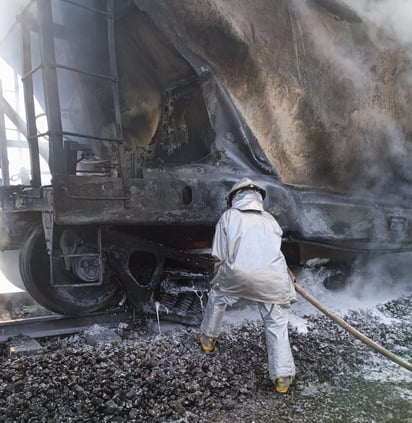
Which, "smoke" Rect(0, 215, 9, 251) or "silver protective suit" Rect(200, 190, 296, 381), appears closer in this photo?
"silver protective suit" Rect(200, 190, 296, 381)

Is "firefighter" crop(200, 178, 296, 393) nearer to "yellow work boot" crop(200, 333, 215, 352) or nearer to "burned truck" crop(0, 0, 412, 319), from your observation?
"yellow work boot" crop(200, 333, 215, 352)

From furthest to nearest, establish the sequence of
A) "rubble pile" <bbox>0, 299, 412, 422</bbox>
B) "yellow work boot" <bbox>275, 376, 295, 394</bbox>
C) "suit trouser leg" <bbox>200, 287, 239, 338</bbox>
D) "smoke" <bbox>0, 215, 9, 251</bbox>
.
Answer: "smoke" <bbox>0, 215, 9, 251</bbox>
"suit trouser leg" <bbox>200, 287, 239, 338</bbox>
"yellow work boot" <bbox>275, 376, 295, 394</bbox>
"rubble pile" <bbox>0, 299, 412, 422</bbox>

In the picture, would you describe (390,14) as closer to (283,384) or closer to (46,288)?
(283,384)

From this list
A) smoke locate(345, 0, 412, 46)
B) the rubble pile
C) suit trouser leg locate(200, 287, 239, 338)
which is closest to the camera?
the rubble pile

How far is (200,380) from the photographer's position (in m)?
2.39

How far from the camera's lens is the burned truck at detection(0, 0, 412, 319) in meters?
2.85

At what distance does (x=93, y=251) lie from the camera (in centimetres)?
303

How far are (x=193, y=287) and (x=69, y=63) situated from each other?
2251 millimetres

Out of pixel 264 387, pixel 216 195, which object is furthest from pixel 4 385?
pixel 216 195

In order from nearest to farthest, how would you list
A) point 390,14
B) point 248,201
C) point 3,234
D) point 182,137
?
point 248,201 → point 3,234 → point 182,137 → point 390,14

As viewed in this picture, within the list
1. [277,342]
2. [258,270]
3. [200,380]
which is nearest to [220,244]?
[258,270]

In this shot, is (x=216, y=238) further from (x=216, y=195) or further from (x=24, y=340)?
(x=24, y=340)

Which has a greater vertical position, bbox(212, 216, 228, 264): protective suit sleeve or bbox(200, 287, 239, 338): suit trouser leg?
bbox(212, 216, 228, 264): protective suit sleeve

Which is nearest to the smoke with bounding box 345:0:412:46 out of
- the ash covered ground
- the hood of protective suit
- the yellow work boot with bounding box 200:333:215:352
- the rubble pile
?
the hood of protective suit
